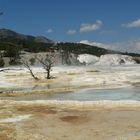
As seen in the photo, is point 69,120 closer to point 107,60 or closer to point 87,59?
point 107,60

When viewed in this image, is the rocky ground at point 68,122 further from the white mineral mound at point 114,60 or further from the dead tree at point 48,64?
the white mineral mound at point 114,60

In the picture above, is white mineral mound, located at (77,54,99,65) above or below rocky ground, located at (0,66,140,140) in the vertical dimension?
above

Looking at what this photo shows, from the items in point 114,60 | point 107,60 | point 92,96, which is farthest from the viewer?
point 114,60

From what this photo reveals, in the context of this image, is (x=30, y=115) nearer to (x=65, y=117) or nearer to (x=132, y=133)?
(x=65, y=117)

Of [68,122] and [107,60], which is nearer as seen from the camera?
[68,122]

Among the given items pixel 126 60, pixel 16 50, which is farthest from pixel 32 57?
pixel 126 60

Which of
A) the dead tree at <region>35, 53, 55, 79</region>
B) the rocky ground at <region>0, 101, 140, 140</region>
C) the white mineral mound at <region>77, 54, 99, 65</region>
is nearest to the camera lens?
the rocky ground at <region>0, 101, 140, 140</region>

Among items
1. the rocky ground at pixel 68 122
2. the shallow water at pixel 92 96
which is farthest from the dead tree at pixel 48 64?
the rocky ground at pixel 68 122

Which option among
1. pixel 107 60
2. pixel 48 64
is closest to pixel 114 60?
pixel 107 60

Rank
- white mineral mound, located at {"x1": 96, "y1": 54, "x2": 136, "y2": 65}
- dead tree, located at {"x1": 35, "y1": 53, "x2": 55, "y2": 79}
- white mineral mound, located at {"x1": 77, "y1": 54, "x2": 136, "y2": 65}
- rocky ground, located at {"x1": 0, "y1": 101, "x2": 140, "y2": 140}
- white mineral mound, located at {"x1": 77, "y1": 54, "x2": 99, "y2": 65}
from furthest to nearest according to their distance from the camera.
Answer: white mineral mound, located at {"x1": 77, "y1": 54, "x2": 99, "y2": 65} < white mineral mound, located at {"x1": 77, "y1": 54, "x2": 136, "y2": 65} < white mineral mound, located at {"x1": 96, "y1": 54, "x2": 136, "y2": 65} < dead tree, located at {"x1": 35, "y1": 53, "x2": 55, "y2": 79} < rocky ground, located at {"x1": 0, "y1": 101, "x2": 140, "y2": 140}

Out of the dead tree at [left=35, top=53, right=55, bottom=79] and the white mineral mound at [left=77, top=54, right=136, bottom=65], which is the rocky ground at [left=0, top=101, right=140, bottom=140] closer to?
the dead tree at [left=35, top=53, right=55, bottom=79]

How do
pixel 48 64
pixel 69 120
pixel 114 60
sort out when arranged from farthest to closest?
pixel 114 60 → pixel 48 64 → pixel 69 120

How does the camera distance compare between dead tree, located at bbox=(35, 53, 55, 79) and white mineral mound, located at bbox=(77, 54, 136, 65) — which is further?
white mineral mound, located at bbox=(77, 54, 136, 65)

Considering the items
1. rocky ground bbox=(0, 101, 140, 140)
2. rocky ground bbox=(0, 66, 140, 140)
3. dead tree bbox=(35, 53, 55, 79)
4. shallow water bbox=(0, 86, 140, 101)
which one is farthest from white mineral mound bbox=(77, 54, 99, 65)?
rocky ground bbox=(0, 101, 140, 140)
